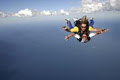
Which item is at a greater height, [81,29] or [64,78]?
[81,29]

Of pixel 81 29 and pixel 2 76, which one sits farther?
pixel 2 76

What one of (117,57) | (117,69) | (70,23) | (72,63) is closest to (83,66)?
(72,63)

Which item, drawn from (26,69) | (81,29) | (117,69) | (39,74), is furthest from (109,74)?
(81,29)

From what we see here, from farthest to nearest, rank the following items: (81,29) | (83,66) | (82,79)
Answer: (83,66) < (82,79) < (81,29)

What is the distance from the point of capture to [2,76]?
13962cm

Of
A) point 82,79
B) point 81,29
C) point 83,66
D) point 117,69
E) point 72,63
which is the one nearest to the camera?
point 81,29

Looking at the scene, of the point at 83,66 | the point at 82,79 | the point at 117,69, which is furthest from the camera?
the point at 83,66

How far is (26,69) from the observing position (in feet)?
568

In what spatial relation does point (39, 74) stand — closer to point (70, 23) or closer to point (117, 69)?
point (117, 69)

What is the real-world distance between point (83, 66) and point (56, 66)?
2756cm

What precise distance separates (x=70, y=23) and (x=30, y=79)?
145 metres

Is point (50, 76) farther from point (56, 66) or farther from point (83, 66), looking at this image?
point (83, 66)

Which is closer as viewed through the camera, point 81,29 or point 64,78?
point 81,29

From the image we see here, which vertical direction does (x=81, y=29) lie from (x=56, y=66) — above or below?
above
